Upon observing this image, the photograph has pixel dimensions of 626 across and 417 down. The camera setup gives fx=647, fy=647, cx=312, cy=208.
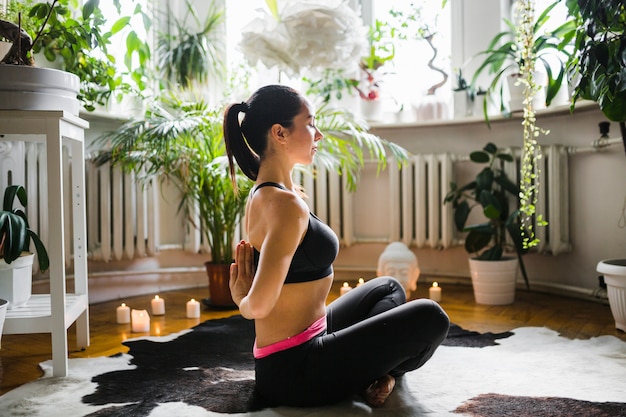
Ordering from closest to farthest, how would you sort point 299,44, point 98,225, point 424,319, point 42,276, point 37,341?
point 424,319
point 299,44
point 37,341
point 42,276
point 98,225

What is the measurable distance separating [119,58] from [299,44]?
5.29ft

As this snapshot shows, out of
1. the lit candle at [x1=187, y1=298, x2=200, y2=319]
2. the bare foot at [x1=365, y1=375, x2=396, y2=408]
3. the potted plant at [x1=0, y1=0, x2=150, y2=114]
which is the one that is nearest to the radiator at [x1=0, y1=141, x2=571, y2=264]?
the potted plant at [x1=0, y1=0, x2=150, y2=114]

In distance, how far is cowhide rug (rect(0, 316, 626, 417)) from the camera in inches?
62.9

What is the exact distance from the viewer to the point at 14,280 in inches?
81.7

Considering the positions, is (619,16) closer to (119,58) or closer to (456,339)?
(456,339)

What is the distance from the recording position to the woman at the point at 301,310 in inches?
59.9

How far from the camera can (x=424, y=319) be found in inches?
59.9

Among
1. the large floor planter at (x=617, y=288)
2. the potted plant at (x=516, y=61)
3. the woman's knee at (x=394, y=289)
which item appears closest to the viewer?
the woman's knee at (x=394, y=289)

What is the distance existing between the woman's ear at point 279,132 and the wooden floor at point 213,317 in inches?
42.6

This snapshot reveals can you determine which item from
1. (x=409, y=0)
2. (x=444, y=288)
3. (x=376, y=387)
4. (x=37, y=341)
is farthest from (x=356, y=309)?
(x=409, y=0)

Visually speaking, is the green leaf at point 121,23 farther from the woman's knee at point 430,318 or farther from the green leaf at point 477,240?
the woman's knee at point 430,318

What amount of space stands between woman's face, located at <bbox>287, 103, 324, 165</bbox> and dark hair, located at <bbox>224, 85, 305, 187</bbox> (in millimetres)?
14

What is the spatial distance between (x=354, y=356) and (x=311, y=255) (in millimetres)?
258

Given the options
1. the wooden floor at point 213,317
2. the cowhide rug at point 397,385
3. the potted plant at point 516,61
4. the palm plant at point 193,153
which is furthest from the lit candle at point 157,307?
the potted plant at point 516,61
